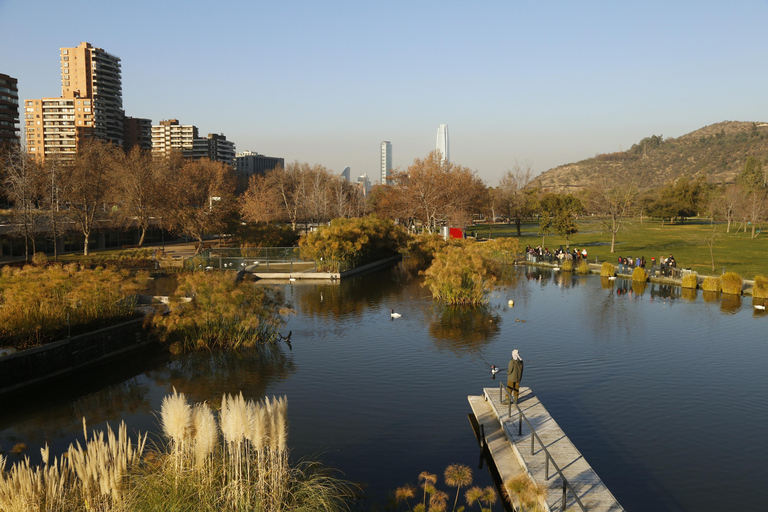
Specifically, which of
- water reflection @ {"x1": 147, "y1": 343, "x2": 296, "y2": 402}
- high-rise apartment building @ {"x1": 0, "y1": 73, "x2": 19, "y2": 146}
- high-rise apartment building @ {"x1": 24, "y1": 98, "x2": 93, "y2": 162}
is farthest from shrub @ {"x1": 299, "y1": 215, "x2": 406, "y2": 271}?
high-rise apartment building @ {"x1": 24, "y1": 98, "x2": 93, "y2": 162}

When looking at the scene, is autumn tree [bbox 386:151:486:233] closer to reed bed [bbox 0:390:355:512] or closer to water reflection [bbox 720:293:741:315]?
water reflection [bbox 720:293:741:315]

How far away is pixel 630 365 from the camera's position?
1992 cm

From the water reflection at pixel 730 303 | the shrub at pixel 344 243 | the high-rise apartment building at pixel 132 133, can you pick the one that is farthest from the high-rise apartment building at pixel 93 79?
the water reflection at pixel 730 303

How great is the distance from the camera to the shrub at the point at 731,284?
110 ft

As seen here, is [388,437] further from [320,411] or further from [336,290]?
[336,290]

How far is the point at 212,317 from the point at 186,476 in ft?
42.8

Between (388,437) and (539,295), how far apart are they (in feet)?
73.8

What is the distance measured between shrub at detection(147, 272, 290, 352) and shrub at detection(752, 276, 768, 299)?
1056 inches

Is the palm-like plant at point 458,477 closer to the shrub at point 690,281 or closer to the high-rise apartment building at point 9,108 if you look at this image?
the shrub at point 690,281

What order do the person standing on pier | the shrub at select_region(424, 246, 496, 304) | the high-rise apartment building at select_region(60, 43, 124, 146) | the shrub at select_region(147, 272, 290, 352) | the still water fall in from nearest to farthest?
the still water → the person standing on pier → the shrub at select_region(147, 272, 290, 352) → the shrub at select_region(424, 246, 496, 304) → the high-rise apartment building at select_region(60, 43, 124, 146)

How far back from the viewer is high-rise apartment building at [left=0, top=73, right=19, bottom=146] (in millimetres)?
103750

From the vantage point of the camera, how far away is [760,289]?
32.3 metres

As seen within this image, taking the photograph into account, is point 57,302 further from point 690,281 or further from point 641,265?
point 641,265

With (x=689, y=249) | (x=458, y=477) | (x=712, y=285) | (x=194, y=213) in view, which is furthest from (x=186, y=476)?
(x=689, y=249)
